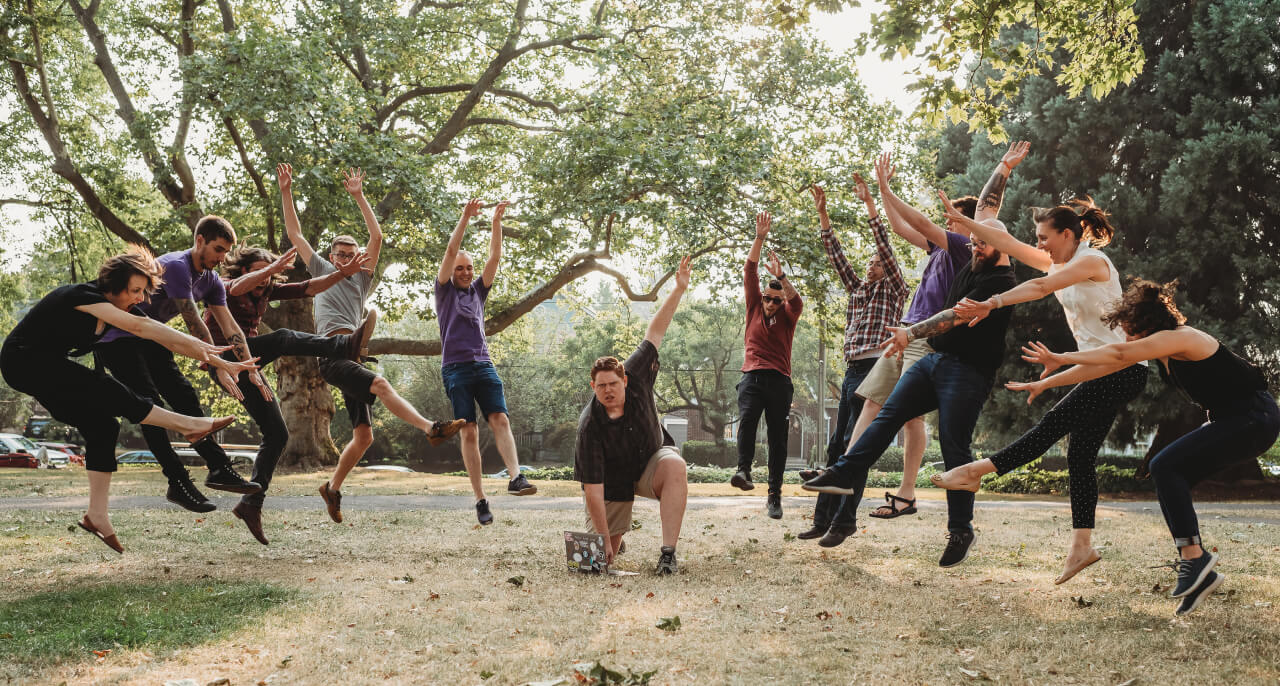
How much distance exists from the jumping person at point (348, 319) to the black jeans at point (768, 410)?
9.12ft

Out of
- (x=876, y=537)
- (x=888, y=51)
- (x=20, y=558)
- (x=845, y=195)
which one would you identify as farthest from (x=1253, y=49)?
(x=20, y=558)

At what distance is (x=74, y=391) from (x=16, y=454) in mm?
38494

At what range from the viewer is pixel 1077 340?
17.6 feet

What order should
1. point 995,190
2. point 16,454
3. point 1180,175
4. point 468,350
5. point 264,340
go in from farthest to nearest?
point 16,454
point 1180,175
point 468,350
point 264,340
point 995,190

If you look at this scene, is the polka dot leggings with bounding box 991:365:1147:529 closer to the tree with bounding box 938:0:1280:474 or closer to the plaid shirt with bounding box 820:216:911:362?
the plaid shirt with bounding box 820:216:911:362

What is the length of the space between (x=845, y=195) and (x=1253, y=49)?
30.7 feet

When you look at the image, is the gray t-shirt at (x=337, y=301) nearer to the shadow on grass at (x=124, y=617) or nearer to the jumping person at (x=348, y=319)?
the jumping person at (x=348, y=319)

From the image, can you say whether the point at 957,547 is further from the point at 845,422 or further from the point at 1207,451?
the point at 845,422

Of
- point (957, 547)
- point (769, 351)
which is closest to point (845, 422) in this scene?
point (769, 351)

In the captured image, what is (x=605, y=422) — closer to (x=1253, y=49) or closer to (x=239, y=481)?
(x=239, y=481)

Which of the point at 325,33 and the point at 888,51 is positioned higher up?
the point at 325,33

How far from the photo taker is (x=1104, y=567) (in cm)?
685

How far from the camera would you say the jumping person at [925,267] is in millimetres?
6145

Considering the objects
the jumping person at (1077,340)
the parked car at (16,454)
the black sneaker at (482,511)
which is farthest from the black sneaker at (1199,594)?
the parked car at (16,454)
